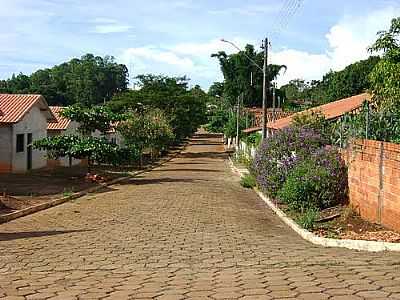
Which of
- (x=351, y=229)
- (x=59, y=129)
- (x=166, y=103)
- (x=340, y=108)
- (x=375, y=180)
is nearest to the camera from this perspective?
(x=351, y=229)

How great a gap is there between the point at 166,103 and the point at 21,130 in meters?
33.8

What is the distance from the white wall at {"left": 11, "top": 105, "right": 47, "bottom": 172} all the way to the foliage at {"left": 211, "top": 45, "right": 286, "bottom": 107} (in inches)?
2255

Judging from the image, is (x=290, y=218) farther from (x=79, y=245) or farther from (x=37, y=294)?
(x=37, y=294)

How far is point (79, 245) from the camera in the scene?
10.8 metres

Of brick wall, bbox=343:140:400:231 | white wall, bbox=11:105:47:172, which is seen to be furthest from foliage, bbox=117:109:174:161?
brick wall, bbox=343:140:400:231

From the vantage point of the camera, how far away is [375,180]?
1309 cm

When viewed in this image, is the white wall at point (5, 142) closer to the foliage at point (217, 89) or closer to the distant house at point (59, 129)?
the distant house at point (59, 129)

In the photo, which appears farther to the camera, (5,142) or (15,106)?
(15,106)

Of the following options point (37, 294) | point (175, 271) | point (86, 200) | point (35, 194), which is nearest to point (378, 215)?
point (175, 271)

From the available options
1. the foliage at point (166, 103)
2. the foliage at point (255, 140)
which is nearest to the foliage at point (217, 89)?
the foliage at point (166, 103)

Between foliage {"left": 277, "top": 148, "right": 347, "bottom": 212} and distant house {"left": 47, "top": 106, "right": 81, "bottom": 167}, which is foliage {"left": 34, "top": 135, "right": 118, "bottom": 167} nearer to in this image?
distant house {"left": 47, "top": 106, "right": 81, "bottom": 167}

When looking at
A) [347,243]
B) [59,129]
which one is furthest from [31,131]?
[347,243]

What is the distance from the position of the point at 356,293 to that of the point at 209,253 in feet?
13.0

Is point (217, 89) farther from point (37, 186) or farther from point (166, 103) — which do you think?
point (37, 186)
